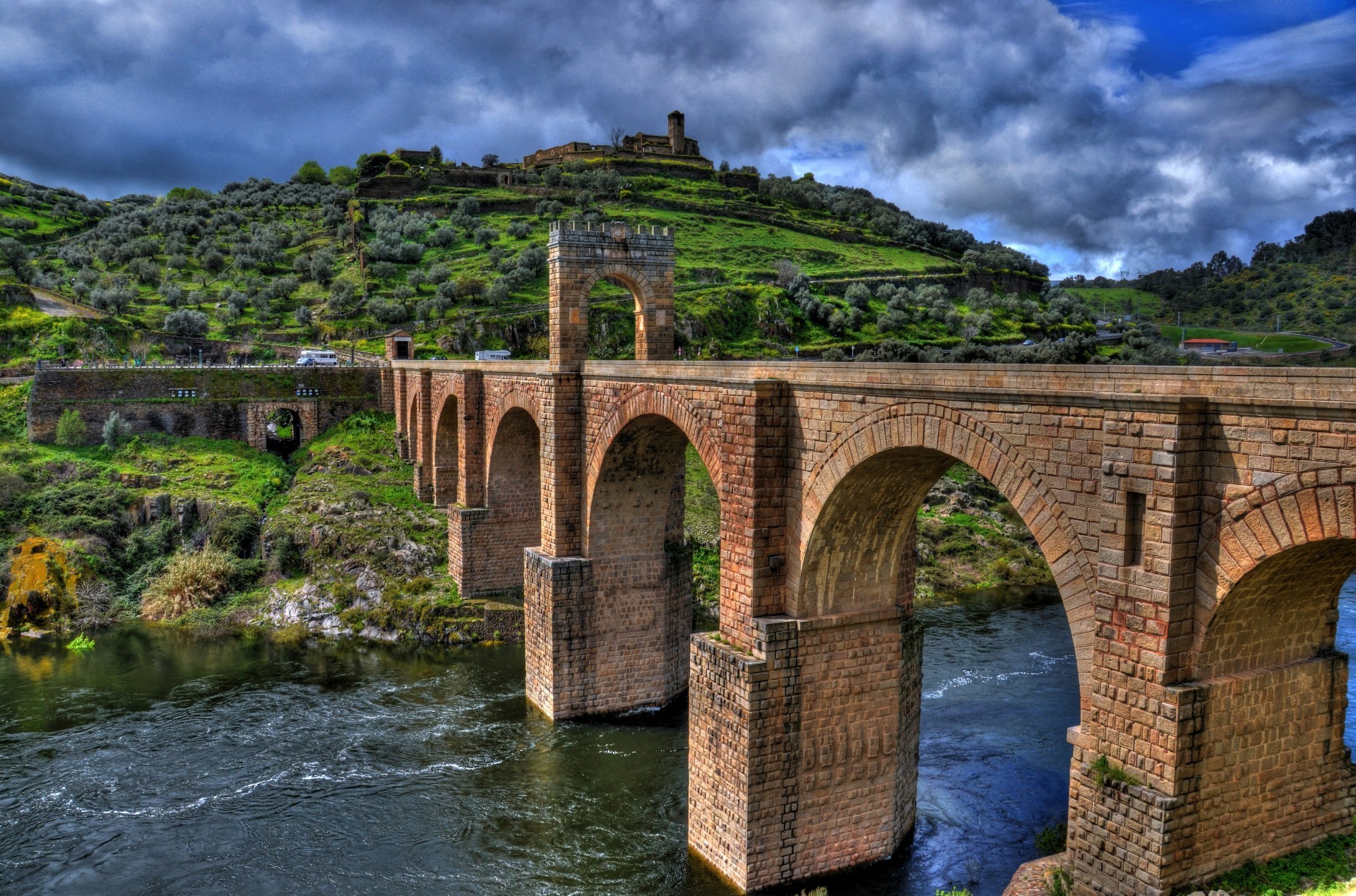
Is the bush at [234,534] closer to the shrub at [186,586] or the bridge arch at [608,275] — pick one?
the shrub at [186,586]

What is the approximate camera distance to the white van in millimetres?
42969

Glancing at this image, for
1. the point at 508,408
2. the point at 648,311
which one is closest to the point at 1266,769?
the point at 648,311

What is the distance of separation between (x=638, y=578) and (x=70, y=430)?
1068 inches

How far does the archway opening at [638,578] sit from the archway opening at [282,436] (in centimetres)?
2451

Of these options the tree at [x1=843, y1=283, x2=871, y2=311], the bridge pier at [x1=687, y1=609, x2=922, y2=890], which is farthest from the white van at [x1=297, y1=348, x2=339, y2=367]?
the bridge pier at [x1=687, y1=609, x2=922, y2=890]

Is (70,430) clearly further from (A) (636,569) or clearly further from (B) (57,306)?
(A) (636,569)

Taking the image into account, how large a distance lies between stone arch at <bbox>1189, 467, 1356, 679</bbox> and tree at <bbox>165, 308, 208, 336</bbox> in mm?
52295

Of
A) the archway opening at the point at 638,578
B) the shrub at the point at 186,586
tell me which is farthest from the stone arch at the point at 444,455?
the archway opening at the point at 638,578

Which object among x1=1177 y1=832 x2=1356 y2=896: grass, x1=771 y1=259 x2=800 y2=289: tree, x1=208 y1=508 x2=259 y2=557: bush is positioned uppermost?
x1=771 y1=259 x2=800 y2=289: tree

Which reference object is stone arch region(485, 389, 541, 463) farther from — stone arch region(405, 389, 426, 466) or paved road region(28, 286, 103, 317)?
paved road region(28, 286, 103, 317)

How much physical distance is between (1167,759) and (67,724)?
21528 millimetres

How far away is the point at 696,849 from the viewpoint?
14859 millimetres

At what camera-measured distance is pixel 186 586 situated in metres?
29.1

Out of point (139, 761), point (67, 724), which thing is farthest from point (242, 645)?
point (139, 761)
